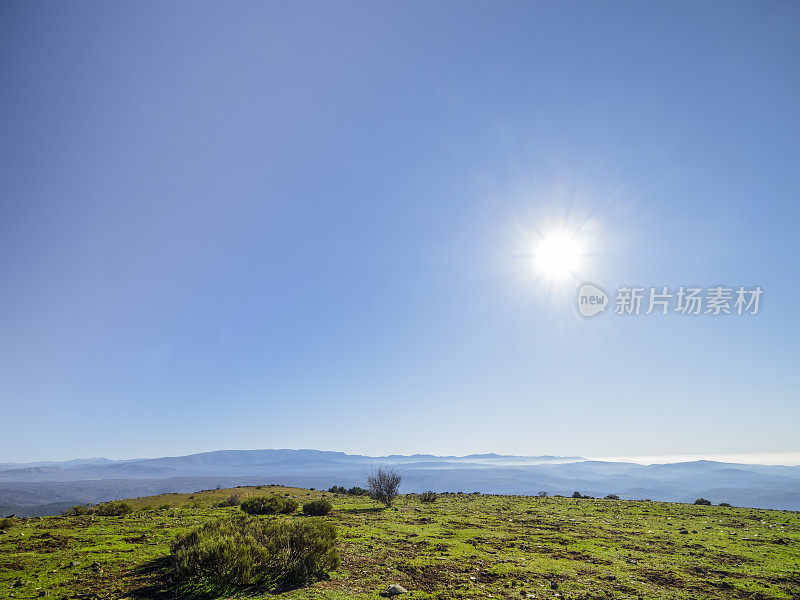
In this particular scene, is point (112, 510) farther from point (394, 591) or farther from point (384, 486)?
point (394, 591)

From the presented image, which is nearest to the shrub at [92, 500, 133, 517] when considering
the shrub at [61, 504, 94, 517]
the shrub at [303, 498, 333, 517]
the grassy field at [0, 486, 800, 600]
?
the shrub at [61, 504, 94, 517]

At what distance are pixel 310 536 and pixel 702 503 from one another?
37.6m

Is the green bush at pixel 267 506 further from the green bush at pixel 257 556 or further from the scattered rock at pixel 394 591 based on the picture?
the scattered rock at pixel 394 591

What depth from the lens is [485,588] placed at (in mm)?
10375

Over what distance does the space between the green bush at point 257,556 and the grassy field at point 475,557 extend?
0.55 metres

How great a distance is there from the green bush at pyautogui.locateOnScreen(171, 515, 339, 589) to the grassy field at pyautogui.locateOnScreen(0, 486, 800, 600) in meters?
0.55

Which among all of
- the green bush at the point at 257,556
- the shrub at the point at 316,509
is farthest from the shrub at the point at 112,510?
the green bush at the point at 257,556

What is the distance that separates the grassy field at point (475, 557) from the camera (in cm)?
1013

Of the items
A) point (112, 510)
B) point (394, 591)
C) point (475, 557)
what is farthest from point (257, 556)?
point (112, 510)

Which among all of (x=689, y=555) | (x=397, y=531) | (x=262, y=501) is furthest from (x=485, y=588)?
(x=262, y=501)

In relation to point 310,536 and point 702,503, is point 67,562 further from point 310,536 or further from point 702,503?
point 702,503

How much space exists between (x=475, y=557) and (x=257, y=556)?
7.92 meters

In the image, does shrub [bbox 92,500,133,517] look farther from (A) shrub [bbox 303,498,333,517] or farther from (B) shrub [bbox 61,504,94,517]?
(A) shrub [bbox 303,498,333,517]

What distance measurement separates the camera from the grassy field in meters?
10.1
